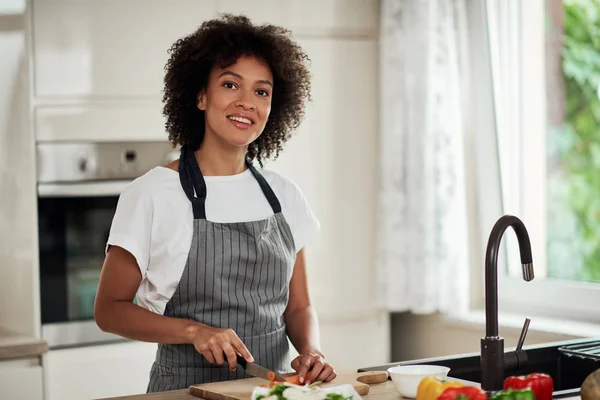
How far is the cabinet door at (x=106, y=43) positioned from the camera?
3025 mm

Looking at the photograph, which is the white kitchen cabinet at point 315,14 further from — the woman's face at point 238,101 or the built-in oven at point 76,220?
the woman's face at point 238,101

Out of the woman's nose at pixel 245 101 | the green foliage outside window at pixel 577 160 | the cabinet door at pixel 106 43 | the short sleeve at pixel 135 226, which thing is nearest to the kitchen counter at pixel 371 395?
the short sleeve at pixel 135 226

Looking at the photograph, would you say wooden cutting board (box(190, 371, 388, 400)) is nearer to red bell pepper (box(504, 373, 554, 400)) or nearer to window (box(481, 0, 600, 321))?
red bell pepper (box(504, 373, 554, 400))

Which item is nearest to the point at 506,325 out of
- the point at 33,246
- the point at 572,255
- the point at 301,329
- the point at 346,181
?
the point at 572,255

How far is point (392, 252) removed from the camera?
3.69 m

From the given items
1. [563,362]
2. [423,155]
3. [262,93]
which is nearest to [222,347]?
[262,93]

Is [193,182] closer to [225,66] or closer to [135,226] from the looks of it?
[135,226]

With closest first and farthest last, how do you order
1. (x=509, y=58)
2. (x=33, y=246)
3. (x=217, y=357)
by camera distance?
(x=217, y=357) → (x=33, y=246) → (x=509, y=58)

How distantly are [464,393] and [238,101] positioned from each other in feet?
3.12

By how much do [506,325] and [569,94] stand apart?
2.93ft

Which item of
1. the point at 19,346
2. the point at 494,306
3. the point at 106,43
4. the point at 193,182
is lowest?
the point at 19,346

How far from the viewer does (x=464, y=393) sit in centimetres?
149

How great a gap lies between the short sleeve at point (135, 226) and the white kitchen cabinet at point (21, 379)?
105cm

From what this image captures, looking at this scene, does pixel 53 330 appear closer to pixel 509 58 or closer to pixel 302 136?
pixel 302 136
